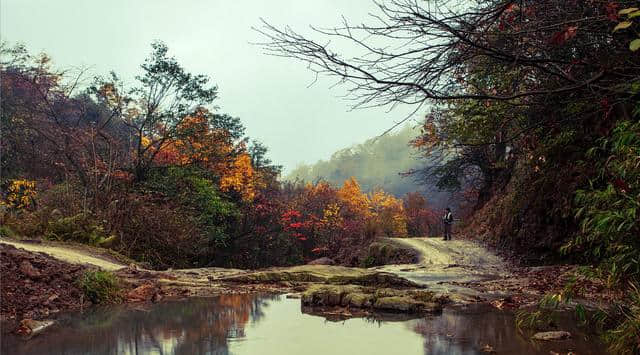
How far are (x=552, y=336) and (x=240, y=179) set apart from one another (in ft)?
77.3

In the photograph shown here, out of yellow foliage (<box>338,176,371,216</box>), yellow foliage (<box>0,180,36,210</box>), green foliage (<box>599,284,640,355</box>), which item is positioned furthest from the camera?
yellow foliage (<box>338,176,371,216</box>)

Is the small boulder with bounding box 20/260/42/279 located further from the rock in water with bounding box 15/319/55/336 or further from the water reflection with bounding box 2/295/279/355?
Answer: the rock in water with bounding box 15/319/55/336

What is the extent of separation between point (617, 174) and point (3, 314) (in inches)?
286

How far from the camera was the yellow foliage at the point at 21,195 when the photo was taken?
21.7 metres

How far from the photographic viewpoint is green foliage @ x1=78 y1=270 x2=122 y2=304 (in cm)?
800

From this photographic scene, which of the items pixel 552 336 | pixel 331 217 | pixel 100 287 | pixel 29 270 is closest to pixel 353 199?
pixel 331 217

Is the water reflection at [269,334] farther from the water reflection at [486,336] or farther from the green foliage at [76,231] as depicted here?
the green foliage at [76,231]

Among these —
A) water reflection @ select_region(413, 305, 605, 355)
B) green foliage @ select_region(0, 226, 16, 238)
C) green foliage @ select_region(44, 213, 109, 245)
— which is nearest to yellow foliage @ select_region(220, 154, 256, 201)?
green foliage @ select_region(44, 213, 109, 245)

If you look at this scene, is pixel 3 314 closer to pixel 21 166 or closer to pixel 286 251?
pixel 21 166

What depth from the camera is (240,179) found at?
27.9 meters

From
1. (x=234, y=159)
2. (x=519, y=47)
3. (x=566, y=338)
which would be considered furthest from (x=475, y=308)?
(x=234, y=159)

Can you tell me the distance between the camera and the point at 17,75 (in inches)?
1138

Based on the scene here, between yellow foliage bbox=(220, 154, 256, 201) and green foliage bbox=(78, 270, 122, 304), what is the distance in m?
17.7

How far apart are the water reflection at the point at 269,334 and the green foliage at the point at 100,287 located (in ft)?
1.98
